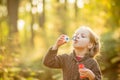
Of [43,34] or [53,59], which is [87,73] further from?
[43,34]

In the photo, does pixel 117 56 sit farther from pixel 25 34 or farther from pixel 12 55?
pixel 25 34

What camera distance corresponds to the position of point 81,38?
230 inches

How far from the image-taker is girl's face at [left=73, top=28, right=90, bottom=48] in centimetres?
577

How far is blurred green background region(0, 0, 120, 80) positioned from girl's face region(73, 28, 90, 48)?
51 cm

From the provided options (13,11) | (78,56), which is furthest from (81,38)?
(13,11)

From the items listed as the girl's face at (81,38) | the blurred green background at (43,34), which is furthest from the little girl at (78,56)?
the blurred green background at (43,34)

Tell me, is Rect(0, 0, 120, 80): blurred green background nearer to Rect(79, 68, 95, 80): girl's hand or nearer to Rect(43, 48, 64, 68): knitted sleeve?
Rect(43, 48, 64, 68): knitted sleeve

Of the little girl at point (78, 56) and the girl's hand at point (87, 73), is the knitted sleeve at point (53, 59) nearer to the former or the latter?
the little girl at point (78, 56)

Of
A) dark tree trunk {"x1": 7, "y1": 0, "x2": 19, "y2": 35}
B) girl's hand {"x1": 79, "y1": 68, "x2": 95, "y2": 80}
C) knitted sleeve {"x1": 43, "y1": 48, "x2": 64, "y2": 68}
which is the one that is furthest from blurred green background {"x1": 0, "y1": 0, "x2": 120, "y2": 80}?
A: girl's hand {"x1": 79, "y1": 68, "x2": 95, "y2": 80}

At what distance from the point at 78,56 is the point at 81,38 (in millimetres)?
208

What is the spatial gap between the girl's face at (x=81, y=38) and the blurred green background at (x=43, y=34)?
0.51 metres

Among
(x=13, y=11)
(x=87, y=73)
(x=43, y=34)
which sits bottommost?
(x=43, y=34)

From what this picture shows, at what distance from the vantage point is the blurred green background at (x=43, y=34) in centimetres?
1015

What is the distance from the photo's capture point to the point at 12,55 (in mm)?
9922
